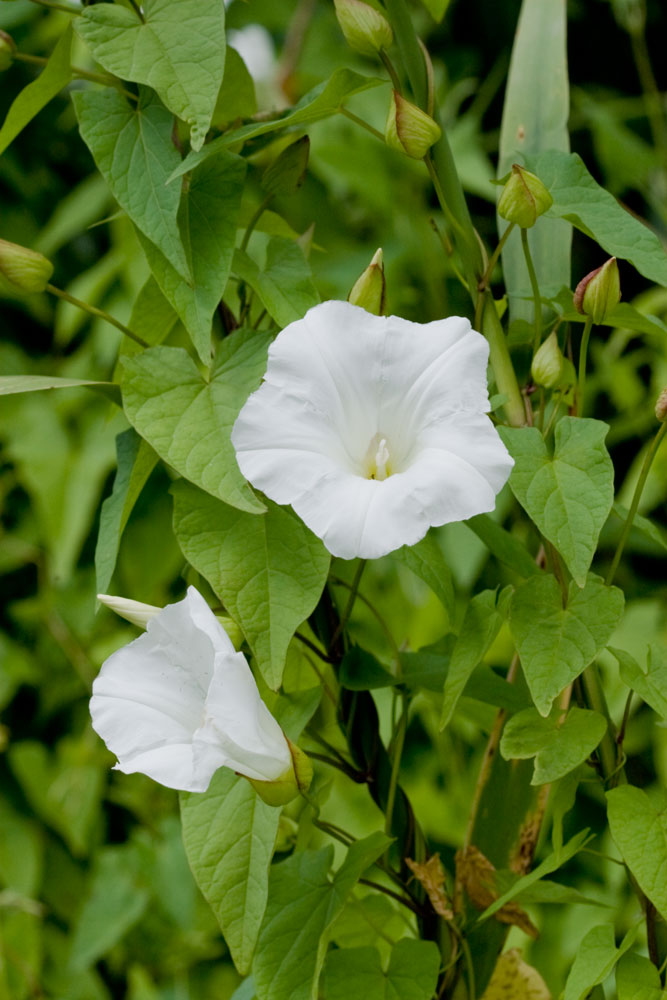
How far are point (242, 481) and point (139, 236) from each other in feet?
0.39

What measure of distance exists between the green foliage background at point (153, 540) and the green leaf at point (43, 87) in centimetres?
55

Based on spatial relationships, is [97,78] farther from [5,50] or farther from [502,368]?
[502,368]

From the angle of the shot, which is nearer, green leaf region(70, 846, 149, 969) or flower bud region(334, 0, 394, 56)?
flower bud region(334, 0, 394, 56)

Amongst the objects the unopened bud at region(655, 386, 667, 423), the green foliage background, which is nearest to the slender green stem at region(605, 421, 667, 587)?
the unopened bud at region(655, 386, 667, 423)

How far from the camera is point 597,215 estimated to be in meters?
0.42

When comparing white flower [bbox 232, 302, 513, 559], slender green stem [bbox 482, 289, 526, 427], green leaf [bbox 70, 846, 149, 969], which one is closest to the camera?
white flower [bbox 232, 302, 513, 559]

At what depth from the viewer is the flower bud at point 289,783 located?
1.24 feet

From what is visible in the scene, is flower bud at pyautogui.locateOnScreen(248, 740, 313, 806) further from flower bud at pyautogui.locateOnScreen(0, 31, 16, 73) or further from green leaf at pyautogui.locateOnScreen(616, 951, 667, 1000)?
flower bud at pyautogui.locateOnScreen(0, 31, 16, 73)

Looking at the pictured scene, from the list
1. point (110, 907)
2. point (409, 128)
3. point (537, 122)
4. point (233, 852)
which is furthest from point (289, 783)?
point (110, 907)

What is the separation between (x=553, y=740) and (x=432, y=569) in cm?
8

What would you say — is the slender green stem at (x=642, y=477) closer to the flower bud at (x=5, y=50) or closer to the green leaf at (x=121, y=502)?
the green leaf at (x=121, y=502)

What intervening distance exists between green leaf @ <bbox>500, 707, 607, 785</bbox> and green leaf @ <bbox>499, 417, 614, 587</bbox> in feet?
0.24

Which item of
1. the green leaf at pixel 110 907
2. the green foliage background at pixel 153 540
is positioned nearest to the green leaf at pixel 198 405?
the green foliage background at pixel 153 540

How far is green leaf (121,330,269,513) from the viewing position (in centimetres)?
38
